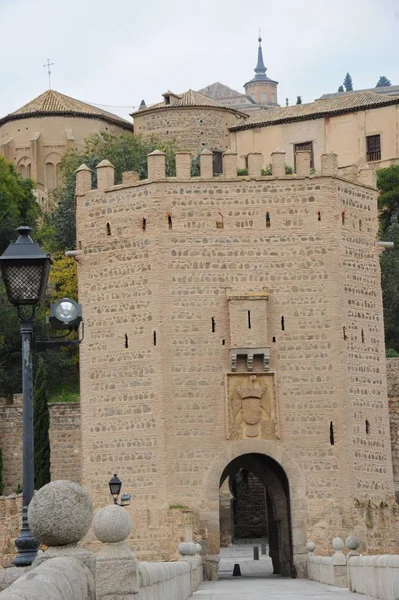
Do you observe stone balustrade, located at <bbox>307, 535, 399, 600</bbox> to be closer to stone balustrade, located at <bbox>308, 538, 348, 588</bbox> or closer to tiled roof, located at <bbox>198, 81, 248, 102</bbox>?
stone balustrade, located at <bbox>308, 538, 348, 588</bbox>

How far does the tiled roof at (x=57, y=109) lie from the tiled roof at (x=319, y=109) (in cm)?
718

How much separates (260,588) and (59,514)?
48.3 ft

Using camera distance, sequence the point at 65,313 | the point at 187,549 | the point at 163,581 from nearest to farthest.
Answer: the point at 65,313, the point at 163,581, the point at 187,549

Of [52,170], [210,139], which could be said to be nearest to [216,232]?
[210,139]

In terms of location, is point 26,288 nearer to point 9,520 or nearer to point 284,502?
point 284,502

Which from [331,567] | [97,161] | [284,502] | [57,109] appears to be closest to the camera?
[331,567]

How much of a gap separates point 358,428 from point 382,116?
1435 inches

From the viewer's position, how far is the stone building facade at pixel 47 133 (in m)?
69.3

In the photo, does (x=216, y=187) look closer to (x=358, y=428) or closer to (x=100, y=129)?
(x=358, y=428)

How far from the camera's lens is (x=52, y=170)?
2778 inches

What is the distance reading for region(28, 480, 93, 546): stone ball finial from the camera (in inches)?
399

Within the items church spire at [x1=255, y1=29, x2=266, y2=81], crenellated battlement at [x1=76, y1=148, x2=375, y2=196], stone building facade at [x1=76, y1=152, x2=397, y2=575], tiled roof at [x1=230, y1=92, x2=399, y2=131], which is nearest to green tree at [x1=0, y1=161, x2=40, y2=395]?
tiled roof at [x1=230, y1=92, x2=399, y2=131]

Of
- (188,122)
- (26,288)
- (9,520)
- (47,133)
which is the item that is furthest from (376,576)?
(47,133)

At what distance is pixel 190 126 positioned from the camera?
66062 millimetres
